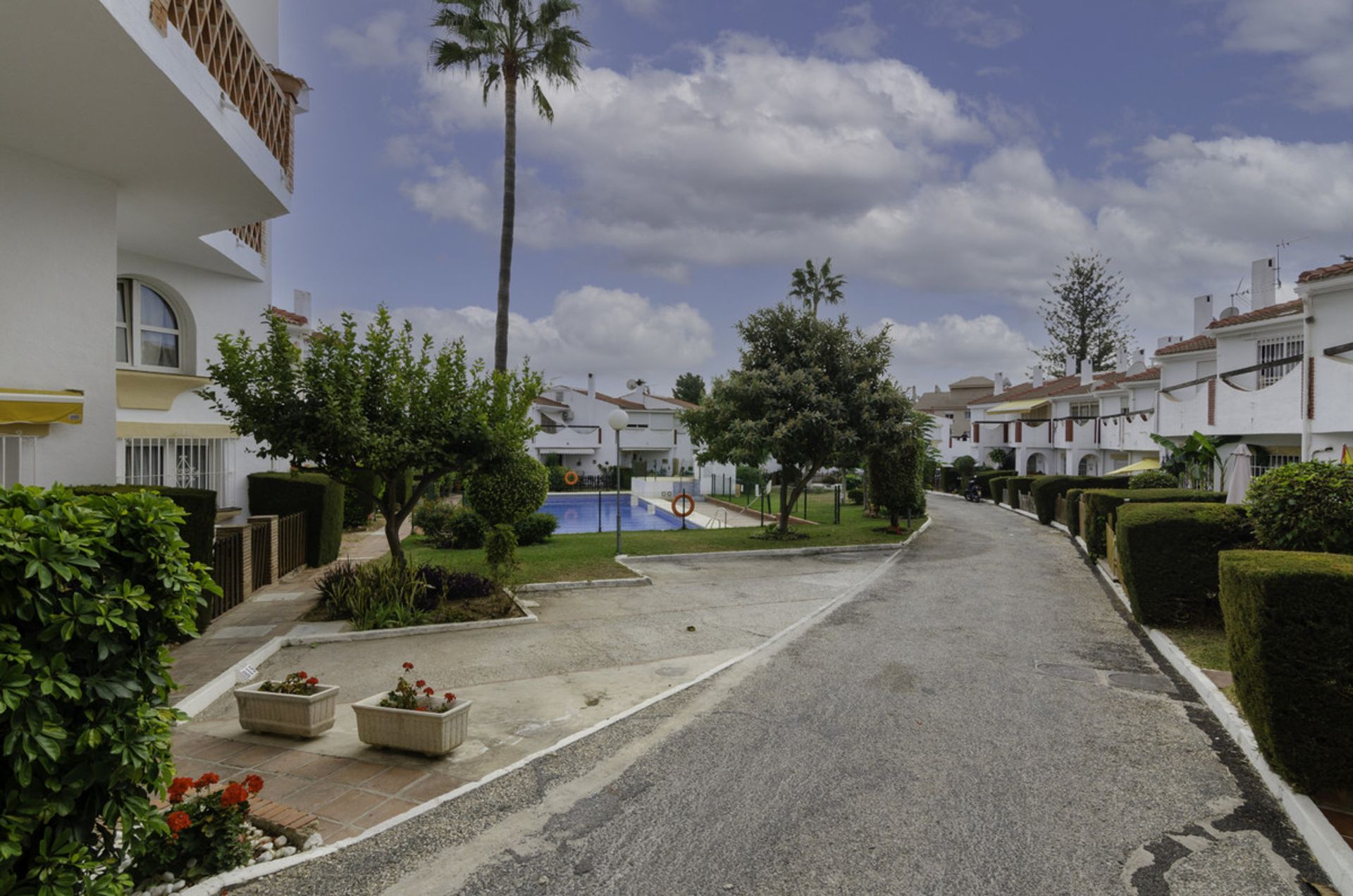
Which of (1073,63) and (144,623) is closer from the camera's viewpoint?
(144,623)

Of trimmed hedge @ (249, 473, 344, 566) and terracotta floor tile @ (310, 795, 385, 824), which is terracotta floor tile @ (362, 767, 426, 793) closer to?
terracotta floor tile @ (310, 795, 385, 824)

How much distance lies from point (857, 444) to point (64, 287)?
57.1ft

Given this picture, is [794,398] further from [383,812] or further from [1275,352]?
[383,812]

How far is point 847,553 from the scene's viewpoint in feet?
66.9

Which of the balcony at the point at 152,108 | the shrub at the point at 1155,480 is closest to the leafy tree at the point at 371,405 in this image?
the balcony at the point at 152,108

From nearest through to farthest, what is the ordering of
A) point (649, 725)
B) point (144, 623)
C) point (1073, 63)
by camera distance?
A: point (144, 623), point (649, 725), point (1073, 63)

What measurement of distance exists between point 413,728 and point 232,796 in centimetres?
177

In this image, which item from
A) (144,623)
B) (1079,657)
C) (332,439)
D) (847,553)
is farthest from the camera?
(847,553)

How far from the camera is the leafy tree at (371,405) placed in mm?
11031

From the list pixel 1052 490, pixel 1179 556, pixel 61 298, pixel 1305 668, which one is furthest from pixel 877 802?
pixel 1052 490

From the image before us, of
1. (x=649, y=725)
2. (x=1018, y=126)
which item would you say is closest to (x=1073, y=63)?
(x=1018, y=126)

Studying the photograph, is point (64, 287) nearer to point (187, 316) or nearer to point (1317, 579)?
point (187, 316)

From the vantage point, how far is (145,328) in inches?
606

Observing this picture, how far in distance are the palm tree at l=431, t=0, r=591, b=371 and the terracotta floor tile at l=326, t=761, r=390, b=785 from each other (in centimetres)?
1885
